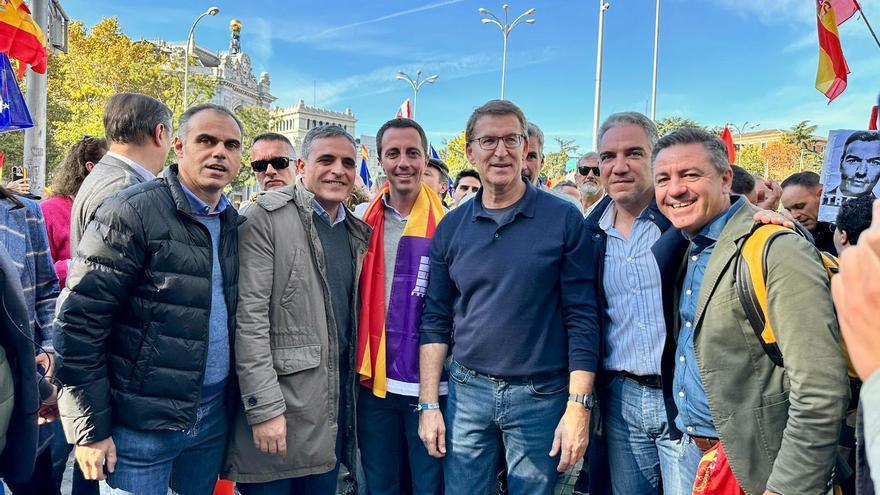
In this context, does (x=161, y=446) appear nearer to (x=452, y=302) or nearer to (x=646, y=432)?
(x=452, y=302)

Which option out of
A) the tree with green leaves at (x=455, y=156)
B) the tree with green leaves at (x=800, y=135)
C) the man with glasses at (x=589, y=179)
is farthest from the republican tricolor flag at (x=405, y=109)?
the tree with green leaves at (x=800, y=135)

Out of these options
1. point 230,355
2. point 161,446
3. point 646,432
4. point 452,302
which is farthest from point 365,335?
point 646,432

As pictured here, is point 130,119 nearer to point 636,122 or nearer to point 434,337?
point 434,337

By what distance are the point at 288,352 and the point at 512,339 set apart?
1.09 meters

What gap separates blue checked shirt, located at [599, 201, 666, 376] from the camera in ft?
8.28

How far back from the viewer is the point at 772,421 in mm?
1933

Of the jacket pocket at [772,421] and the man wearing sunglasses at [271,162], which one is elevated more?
the man wearing sunglasses at [271,162]

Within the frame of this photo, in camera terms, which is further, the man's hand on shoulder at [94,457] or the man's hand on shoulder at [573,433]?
the man's hand on shoulder at [573,433]

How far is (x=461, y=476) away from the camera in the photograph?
8.86ft

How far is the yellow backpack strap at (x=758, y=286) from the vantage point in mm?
1891

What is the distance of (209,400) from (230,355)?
0.73ft

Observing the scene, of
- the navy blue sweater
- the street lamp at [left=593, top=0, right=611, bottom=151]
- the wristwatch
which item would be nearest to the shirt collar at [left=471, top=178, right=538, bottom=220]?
the navy blue sweater

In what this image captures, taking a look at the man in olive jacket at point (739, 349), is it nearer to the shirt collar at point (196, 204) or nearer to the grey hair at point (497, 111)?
the grey hair at point (497, 111)

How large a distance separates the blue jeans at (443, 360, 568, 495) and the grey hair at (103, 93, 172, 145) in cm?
237
